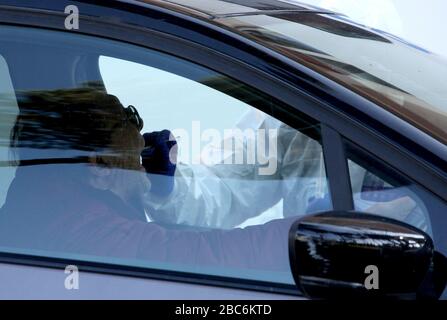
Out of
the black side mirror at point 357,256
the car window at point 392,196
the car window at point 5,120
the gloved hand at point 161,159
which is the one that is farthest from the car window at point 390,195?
the car window at point 5,120

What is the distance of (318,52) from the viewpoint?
74.5 inches

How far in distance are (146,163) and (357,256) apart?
0.65 meters

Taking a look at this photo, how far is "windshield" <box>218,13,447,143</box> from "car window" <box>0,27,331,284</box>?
163 millimetres

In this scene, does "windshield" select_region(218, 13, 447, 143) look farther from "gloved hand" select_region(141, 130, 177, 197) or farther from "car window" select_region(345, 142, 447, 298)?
"gloved hand" select_region(141, 130, 177, 197)

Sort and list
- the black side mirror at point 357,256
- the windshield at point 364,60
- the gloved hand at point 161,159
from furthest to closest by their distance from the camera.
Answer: the gloved hand at point 161,159 → the windshield at point 364,60 → the black side mirror at point 357,256

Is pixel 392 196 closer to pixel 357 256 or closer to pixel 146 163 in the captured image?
pixel 357 256

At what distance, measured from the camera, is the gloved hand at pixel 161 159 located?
194 centimetres

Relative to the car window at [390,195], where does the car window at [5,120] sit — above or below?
above

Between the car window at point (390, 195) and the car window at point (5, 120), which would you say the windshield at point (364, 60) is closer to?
the car window at point (390, 195)

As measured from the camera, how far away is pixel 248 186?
1868mm

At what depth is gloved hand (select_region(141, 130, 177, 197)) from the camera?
76.5 inches
